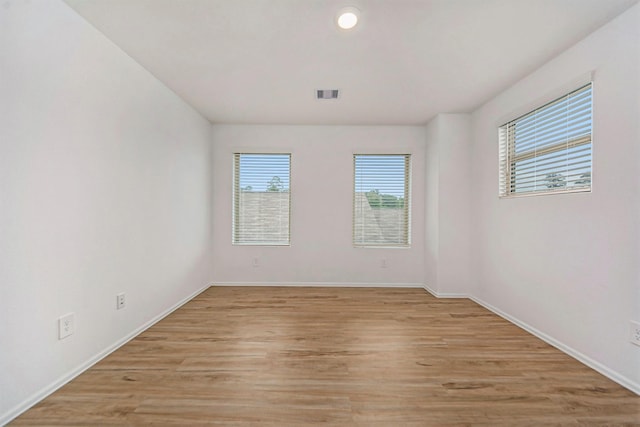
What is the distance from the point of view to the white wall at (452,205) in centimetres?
375

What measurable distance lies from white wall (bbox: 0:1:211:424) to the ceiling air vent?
1619 mm

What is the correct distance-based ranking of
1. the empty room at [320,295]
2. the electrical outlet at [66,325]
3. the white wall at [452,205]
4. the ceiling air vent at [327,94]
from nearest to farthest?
1. the empty room at [320,295]
2. the electrical outlet at [66,325]
3. the ceiling air vent at [327,94]
4. the white wall at [452,205]

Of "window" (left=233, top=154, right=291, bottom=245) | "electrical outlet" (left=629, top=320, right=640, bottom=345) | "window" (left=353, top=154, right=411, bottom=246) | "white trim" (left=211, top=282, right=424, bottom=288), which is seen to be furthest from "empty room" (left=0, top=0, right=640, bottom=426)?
"window" (left=233, top=154, right=291, bottom=245)

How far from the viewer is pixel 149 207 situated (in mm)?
2701

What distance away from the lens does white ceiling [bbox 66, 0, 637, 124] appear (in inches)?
71.1

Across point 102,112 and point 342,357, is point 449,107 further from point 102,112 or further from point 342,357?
point 102,112

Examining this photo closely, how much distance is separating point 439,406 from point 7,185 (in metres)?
2.63

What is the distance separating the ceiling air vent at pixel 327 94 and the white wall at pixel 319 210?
3.58 ft

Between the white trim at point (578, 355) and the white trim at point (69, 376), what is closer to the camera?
the white trim at point (69, 376)

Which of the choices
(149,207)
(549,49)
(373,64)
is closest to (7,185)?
(149,207)

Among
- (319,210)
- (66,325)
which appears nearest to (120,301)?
(66,325)

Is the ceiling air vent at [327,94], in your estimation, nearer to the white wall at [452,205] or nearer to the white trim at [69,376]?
the white wall at [452,205]

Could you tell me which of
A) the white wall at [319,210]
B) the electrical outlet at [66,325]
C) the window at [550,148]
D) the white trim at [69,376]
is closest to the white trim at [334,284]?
the white wall at [319,210]

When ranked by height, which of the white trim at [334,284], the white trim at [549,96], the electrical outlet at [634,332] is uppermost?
the white trim at [549,96]
